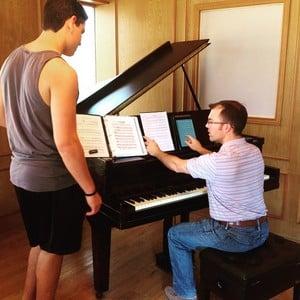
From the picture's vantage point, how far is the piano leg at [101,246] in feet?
6.85

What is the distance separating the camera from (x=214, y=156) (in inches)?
71.4

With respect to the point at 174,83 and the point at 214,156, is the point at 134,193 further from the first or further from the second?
the point at 174,83

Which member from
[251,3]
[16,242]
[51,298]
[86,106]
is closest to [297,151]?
[251,3]

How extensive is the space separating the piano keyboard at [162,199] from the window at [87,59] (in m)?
2.28

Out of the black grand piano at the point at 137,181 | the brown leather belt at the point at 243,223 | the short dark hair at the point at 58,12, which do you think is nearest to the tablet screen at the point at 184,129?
the black grand piano at the point at 137,181

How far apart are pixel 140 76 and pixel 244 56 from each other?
1104 mm

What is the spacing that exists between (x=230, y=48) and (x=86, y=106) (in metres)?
1.41

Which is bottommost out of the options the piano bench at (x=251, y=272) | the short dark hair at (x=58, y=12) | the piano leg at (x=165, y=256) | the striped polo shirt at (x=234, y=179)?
the piano leg at (x=165, y=256)

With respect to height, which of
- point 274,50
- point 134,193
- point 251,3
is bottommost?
point 134,193

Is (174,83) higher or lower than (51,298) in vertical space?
higher

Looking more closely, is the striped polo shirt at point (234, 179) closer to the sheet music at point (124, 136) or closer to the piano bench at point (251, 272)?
the piano bench at point (251, 272)

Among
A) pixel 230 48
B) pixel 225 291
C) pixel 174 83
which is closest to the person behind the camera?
pixel 225 291

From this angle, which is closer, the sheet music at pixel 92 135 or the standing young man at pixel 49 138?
the standing young man at pixel 49 138

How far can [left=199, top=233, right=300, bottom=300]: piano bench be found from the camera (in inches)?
67.7
